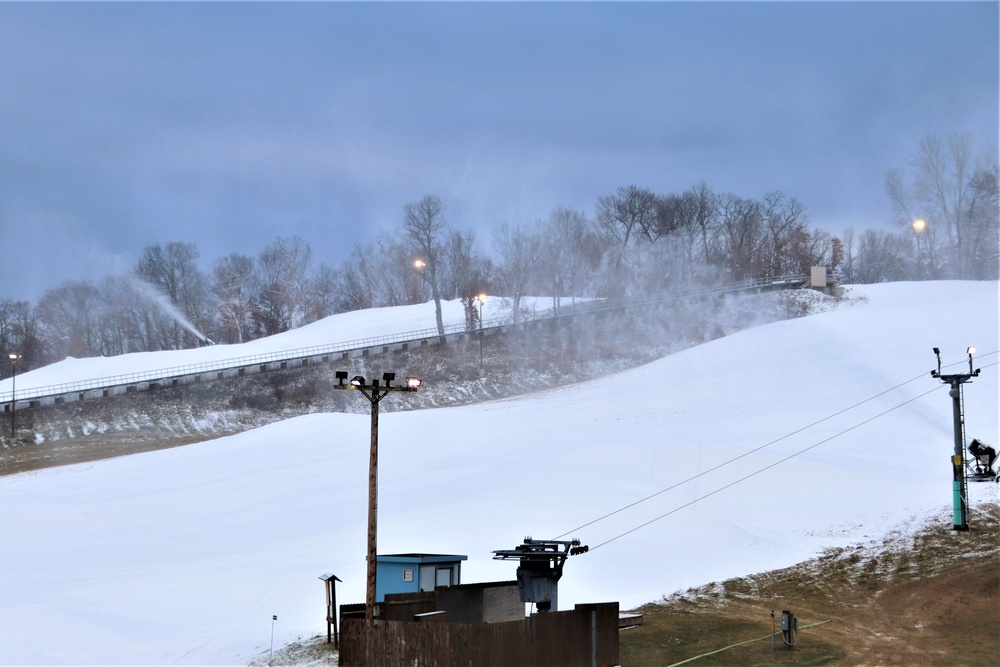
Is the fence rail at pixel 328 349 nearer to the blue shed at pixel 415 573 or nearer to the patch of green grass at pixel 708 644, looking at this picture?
the blue shed at pixel 415 573

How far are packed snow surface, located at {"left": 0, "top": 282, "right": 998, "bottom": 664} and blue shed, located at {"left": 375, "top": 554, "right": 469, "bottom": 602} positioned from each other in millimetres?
2293

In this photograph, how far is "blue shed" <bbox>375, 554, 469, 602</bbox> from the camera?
26188 mm

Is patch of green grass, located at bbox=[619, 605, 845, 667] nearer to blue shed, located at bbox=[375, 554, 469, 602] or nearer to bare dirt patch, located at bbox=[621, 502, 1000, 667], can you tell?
bare dirt patch, located at bbox=[621, 502, 1000, 667]

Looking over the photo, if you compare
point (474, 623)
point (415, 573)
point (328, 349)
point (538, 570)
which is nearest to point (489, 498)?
point (415, 573)

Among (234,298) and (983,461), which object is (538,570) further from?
(234,298)

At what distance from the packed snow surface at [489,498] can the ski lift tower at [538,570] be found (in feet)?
13.6

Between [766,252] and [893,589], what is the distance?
326ft

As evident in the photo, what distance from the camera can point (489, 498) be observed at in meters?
38.5

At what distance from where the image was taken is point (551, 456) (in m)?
44.4

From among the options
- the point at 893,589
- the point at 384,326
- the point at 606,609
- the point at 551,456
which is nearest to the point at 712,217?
the point at 384,326

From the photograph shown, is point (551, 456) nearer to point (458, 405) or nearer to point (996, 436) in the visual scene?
point (996, 436)

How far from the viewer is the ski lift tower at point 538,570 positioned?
933 inches

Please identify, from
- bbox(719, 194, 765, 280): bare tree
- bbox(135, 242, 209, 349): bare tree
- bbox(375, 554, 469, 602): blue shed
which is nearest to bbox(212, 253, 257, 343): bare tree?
bbox(135, 242, 209, 349): bare tree

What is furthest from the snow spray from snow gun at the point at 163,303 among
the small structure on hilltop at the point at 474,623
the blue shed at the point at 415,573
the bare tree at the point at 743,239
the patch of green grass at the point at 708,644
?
the patch of green grass at the point at 708,644
